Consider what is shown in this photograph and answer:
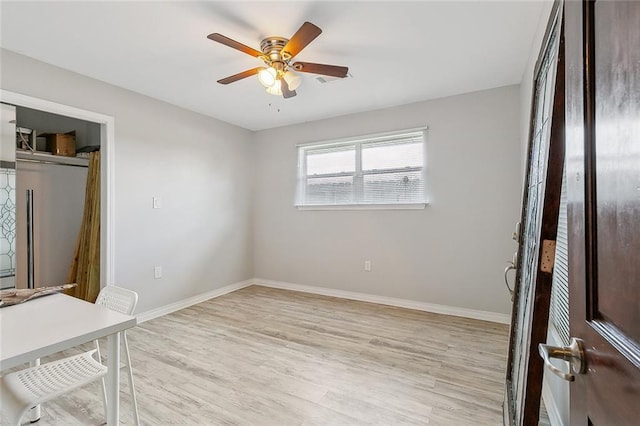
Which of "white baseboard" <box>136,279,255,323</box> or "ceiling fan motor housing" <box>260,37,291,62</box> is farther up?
"ceiling fan motor housing" <box>260,37,291,62</box>

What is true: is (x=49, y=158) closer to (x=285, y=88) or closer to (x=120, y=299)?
(x=120, y=299)

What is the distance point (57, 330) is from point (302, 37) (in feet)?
6.37

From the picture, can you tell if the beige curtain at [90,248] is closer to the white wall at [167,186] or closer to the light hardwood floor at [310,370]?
the white wall at [167,186]

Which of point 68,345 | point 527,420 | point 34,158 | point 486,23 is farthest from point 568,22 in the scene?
point 34,158

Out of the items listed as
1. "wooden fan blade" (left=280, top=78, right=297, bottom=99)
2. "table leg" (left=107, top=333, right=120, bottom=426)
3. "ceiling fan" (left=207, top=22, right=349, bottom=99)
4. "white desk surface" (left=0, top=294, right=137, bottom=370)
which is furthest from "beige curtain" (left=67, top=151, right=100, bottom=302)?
"wooden fan blade" (left=280, top=78, right=297, bottom=99)

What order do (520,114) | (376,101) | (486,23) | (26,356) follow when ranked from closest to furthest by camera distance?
(26,356), (486,23), (520,114), (376,101)

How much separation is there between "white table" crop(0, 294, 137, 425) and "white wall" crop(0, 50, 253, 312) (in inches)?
68.8

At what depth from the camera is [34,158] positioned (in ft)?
11.0

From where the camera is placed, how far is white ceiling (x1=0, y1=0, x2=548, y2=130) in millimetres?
1896

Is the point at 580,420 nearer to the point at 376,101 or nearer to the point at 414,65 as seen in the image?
the point at 414,65

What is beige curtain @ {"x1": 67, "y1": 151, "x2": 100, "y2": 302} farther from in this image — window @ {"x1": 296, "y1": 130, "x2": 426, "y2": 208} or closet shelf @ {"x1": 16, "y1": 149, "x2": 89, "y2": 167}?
window @ {"x1": 296, "y1": 130, "x2": 426, "y2": 208}

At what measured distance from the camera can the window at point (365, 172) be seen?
3.58 m

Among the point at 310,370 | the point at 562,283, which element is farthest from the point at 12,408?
the point at 562,283

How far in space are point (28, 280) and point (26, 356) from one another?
3.11m
